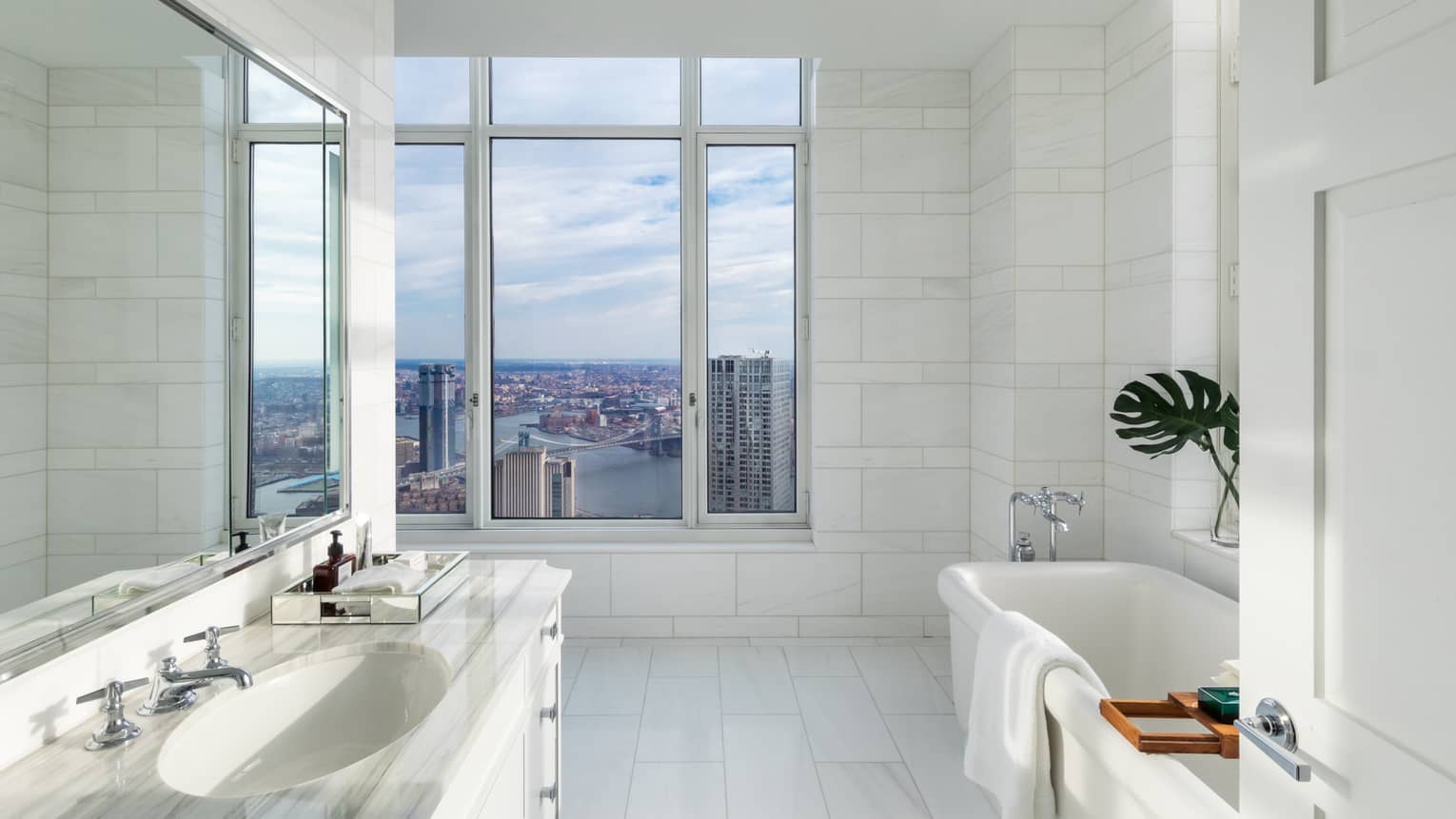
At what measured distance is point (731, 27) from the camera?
313cm

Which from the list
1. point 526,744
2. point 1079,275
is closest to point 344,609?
point 526,744

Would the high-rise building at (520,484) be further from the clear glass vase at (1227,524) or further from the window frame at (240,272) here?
the clear glass vase at (1227,524)

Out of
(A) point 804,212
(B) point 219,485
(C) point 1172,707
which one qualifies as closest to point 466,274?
(A) point 804,212

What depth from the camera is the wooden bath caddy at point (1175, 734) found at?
3.48ft

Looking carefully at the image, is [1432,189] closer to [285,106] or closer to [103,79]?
[103,79]

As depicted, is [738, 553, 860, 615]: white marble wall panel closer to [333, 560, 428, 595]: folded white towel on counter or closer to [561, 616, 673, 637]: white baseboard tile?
[561, 616, 673, 637]: white baseboard tile

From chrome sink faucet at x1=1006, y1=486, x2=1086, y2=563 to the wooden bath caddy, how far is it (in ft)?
4.63

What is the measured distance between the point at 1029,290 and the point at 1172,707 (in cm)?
223

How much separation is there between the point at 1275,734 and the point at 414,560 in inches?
73.0

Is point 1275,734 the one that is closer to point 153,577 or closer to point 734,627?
point 153,577

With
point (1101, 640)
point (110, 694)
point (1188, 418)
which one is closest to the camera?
point (110, 694)

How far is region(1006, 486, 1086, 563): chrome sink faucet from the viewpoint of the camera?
287 cm

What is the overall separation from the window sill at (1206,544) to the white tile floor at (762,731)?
1082 millimetres

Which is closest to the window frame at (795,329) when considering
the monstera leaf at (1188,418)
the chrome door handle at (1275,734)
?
the monstera leaf at (1188,418)
